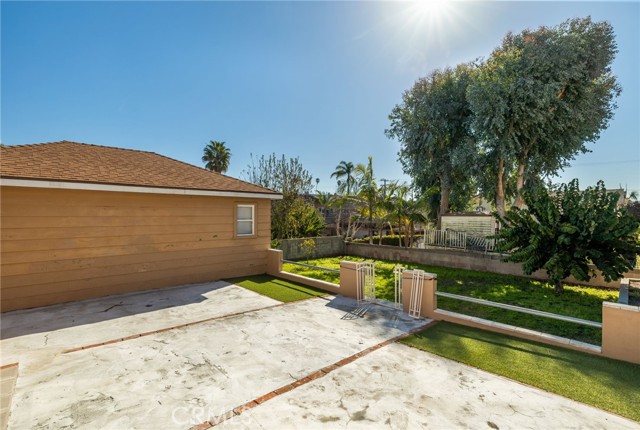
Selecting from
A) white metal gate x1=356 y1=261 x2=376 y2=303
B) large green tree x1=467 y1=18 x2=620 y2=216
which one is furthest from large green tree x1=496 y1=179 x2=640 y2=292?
large green tree x1=467 y1=18 x2=620 y2=216

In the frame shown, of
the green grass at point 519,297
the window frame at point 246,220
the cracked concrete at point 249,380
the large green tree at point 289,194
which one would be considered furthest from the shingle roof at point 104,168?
the large green tree at point 289,194

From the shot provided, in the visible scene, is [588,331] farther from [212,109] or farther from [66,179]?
[212,109]

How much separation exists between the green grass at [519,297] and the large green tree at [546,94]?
834 cm

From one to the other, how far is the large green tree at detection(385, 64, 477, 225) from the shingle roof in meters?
13.0

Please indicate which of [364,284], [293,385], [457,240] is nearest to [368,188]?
[457,240]

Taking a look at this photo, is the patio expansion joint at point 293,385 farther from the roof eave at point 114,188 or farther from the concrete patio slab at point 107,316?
the roof eave at point 114,188

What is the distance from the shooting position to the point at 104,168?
7852mm

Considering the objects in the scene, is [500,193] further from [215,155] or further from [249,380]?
[215,155]

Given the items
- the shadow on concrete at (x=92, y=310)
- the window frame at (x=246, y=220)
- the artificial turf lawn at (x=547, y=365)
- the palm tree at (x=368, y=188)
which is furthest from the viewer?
the palm tree at (x=368, y=188)

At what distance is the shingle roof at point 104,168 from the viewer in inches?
257

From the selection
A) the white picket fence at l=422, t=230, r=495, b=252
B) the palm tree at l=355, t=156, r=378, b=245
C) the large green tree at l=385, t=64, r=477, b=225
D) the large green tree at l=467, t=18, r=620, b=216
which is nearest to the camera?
the white picket fence at l=422, t=230, r=495, b=252

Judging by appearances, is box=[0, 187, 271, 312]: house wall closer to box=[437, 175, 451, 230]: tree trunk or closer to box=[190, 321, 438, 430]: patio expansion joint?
box=[190, 321, 438, 430]: patio expansion joint

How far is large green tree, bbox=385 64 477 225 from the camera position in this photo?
704 inches

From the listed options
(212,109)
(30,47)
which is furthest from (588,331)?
(212,109)
